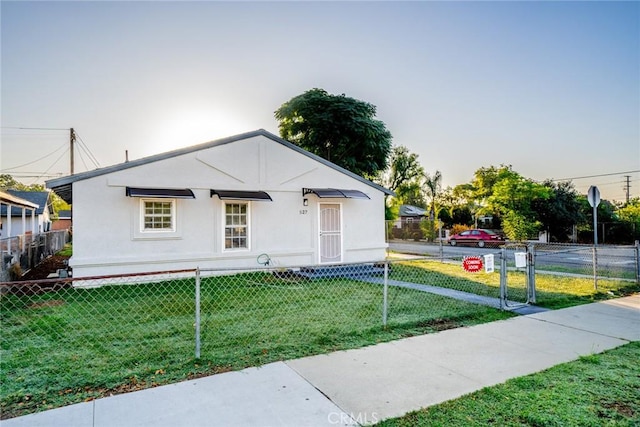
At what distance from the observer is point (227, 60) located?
11953 mm

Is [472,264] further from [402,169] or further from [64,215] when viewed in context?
[64,215]

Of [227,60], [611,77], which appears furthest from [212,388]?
[611,77]

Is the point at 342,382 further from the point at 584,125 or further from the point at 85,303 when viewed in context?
the point at 584,125

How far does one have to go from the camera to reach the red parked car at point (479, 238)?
2521 centimetres

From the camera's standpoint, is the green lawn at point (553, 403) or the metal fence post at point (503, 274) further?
the metal fence post at point (503, 274)

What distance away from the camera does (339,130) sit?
2744 cm

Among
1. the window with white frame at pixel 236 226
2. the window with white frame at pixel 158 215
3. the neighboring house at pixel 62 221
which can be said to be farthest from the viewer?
the neighboring house at pixel 62 221

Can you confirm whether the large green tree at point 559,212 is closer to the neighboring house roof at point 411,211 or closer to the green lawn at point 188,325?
the neighboring house roof at point 411,211

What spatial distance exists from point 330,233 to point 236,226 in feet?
11.1

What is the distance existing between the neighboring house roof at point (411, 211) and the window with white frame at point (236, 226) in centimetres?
3699

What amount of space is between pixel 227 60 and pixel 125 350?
33.5ft

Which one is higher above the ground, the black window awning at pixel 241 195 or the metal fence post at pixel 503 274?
the black window awning at pixel 241 195

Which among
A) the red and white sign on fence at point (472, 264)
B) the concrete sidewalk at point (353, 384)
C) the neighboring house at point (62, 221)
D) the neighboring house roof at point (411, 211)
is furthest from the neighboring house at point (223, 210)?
the neighboring house at point (62, 221)

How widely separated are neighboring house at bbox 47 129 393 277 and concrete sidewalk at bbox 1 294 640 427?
7.11 metres
